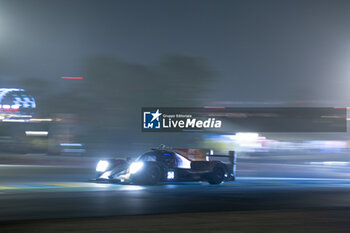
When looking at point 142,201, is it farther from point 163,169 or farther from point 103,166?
point 103,166

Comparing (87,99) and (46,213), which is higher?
(87,99)

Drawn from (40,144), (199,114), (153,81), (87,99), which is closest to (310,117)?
(199,114)

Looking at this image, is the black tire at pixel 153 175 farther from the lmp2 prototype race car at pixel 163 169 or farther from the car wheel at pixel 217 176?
the car wheel at pixel 217 176

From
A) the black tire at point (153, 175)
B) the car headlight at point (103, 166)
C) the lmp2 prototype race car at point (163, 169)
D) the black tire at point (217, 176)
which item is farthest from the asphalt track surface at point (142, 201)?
the black tire at point (217, 176)

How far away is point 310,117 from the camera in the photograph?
5981cm

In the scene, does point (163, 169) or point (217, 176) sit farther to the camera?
point (217, 176)

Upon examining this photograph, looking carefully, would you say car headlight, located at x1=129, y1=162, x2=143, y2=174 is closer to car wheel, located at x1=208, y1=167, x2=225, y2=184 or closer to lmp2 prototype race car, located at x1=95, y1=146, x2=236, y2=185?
lmp2 prototype race car, located at x1=95, y1=146, x2=236, y2=185

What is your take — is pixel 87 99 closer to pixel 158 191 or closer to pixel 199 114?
pixel 199 114

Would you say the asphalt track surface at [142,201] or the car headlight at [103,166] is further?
the car headlight at [103,166]

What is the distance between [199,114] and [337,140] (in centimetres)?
2865

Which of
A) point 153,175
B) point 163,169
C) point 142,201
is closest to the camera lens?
point 142,201

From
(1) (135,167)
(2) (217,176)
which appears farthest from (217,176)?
(1) (135,167)

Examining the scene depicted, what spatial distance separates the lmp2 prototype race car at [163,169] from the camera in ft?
49.8

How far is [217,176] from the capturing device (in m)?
16.5
